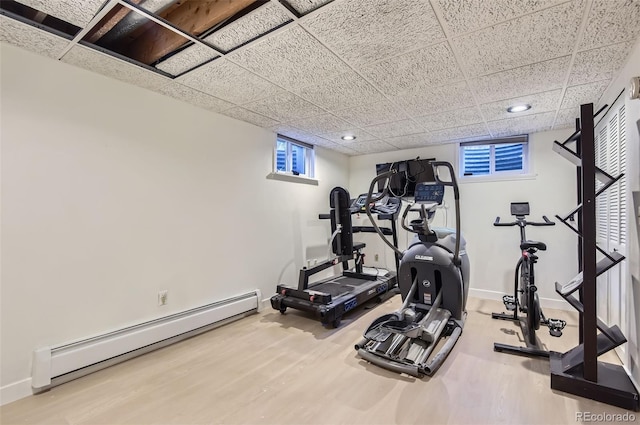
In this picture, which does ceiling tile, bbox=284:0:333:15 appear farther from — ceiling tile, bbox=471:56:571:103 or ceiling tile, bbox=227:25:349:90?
ceiling tile, bbox=471:56:571:103

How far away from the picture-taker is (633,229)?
1.88 metres

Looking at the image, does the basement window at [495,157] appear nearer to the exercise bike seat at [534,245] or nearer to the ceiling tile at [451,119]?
the ceiling tile at [451,119]

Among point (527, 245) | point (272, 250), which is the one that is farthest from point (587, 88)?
point (272, 250)

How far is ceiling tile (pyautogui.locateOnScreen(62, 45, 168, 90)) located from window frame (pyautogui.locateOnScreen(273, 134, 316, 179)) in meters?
1.68

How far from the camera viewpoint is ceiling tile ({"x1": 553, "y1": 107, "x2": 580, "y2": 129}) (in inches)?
120

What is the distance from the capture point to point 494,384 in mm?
2074

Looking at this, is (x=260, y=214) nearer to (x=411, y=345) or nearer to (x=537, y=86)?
(x=411, y=345)

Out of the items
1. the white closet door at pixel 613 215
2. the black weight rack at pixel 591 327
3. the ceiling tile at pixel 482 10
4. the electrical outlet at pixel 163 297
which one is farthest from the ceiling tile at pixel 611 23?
the electrical outlet at pixel 163 297

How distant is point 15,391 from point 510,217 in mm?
5070

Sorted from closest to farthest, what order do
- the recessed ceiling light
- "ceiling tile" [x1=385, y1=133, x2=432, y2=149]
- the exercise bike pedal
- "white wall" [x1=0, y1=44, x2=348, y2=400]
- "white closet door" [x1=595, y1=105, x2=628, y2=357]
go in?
"white wall" [x1=0, y1=44, x2=348, y2=400] < "white closet door" [x1=595, y1=105, x2=628, y2=357] < the recessed ceiling light < the exercise bike pedal < "ceiling tile" [x1=385, y1=133, x2=432, y2=149]

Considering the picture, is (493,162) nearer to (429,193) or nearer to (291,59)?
(429,193)

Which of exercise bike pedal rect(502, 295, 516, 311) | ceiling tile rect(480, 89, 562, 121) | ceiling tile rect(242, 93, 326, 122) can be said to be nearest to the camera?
ceiling tile rect(480, 89, 562, 121)

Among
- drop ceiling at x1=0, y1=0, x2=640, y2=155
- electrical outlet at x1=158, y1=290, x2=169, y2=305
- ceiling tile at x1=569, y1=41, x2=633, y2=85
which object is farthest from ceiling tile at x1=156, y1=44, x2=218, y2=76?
ceiling tile at x1=569, y1=41, x2=633, y2=85

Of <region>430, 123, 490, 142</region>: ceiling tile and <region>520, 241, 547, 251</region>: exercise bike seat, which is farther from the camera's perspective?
<region>430, 123, 490, 142</region>: ceiling tile
